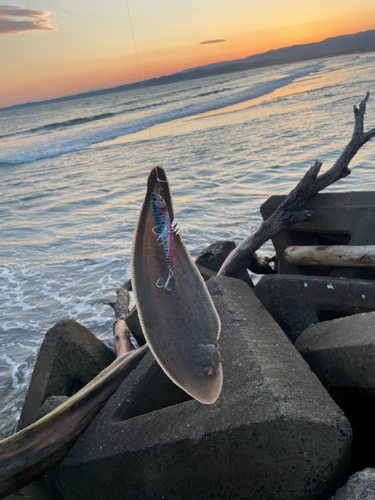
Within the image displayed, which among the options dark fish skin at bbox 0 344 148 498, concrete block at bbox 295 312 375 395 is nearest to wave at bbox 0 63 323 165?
dark fish skin at bbox 0 344 148 498

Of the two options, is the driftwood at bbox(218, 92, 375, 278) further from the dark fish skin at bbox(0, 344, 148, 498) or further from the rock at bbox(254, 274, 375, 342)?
the dark fish skin at bbox(0, 344, 148, 498)

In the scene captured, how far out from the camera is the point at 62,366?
138 inches

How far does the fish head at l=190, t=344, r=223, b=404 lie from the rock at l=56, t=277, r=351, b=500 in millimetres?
397

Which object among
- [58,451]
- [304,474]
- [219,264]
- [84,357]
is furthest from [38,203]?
[304,474]

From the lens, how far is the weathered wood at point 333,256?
404cm

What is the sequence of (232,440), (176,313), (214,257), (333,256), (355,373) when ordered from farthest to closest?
(214,257) → (333,256) → (355,373) → (232,440) → (176,313)

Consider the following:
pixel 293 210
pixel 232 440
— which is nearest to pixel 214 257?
pixel 293 210

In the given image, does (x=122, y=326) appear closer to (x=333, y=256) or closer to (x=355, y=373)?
(x=333, y=256)

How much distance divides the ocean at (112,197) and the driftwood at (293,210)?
1971 millimetres

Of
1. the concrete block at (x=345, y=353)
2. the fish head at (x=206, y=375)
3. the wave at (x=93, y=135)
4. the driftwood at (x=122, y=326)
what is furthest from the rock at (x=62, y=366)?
the wave at (x=93, y=135)

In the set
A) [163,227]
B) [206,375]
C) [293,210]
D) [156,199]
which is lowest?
[293,210]

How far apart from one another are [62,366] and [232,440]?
77.3 inches

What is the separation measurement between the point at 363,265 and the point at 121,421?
9.21ft

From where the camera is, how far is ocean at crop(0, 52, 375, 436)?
6078mm
